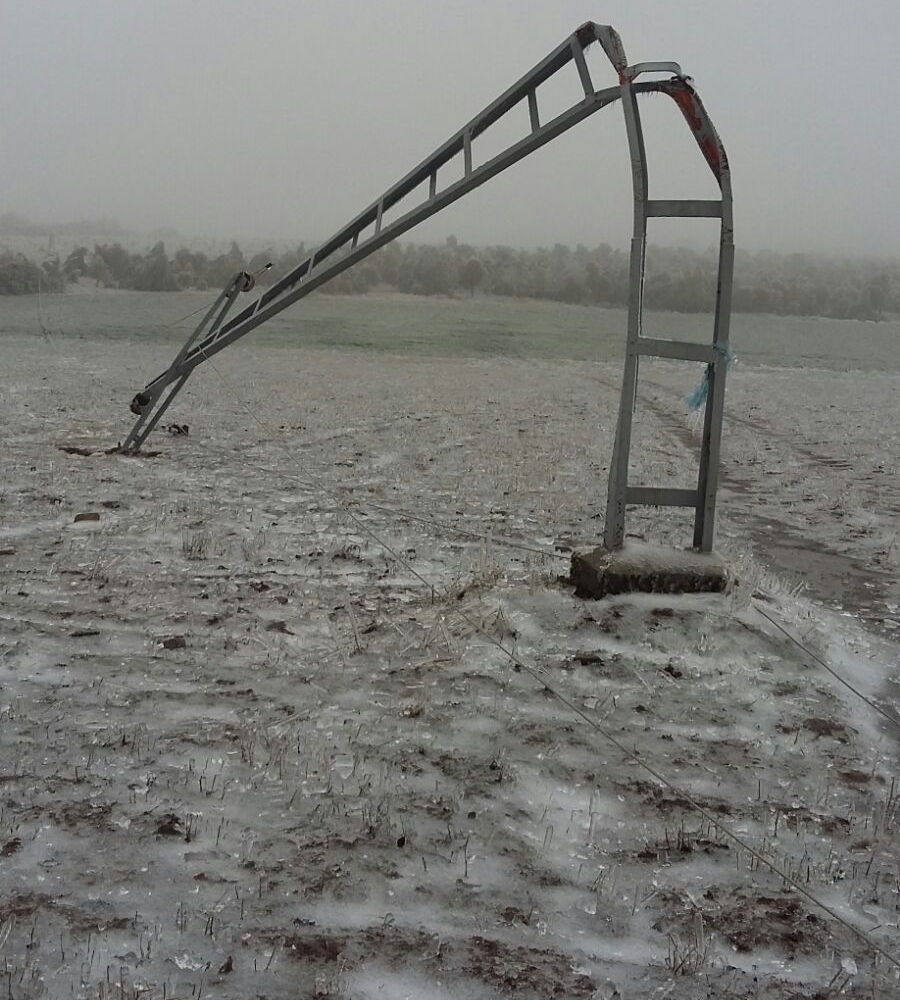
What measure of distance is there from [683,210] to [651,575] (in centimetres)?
250

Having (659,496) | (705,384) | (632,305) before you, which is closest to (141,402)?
(632,305)

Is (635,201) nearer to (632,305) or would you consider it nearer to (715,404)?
(632,305)

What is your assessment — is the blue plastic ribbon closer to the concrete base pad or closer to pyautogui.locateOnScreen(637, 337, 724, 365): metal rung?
pyautogui.locateOnScreen(637, 337, 724, 365): metal rung

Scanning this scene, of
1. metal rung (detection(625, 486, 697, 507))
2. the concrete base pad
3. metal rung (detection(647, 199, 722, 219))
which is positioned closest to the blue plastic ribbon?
metal rung (detection(625, 486, 697, 507))

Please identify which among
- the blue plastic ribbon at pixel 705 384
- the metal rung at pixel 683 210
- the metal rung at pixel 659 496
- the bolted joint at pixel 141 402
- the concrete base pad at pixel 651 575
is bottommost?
the concrete base pad at pixel 651 575

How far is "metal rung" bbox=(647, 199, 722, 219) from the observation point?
17.8 feet

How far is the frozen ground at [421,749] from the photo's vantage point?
2.82 m

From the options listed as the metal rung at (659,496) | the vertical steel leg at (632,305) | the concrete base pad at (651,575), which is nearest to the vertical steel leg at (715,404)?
the metal rung at (659,496)

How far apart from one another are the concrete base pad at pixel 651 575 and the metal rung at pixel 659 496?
43 cm

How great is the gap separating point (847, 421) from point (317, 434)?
12377 mm

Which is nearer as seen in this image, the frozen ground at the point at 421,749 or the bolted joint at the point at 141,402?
the frozen ground at the point at 421,749

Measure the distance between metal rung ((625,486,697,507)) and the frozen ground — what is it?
696mm

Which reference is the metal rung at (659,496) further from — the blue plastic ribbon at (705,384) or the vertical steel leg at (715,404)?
the blue plastic ribbon at (705,384)

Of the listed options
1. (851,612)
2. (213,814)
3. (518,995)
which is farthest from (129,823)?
(851,612)
